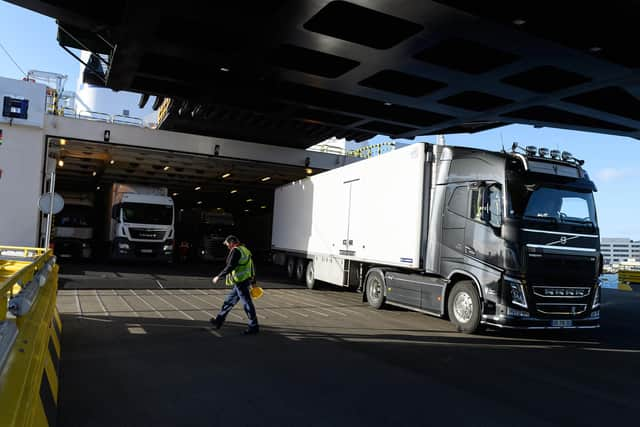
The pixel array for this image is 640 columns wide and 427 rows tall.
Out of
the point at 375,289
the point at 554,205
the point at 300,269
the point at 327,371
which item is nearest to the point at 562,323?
the point at 554,205

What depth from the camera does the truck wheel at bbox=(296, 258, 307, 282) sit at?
18.9 m

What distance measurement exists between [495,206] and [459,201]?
913 mm

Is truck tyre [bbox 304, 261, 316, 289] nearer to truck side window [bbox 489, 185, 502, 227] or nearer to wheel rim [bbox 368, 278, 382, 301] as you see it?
wheel rim [bbox 368, 278, 382, 301]

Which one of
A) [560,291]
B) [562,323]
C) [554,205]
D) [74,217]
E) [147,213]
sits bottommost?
[562,323]

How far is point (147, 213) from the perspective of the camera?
23359 mm

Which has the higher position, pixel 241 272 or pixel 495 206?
pixel 495 206

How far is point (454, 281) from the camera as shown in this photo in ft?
34.2

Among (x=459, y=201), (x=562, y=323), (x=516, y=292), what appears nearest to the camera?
(x=516, y=292)

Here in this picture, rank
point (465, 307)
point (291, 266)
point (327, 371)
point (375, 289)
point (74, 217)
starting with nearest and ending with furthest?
point (327, 371), point (465, 307), point (375, 289), point (291, 266), point (74, 217)

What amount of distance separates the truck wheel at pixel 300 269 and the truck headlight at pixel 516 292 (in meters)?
10.4

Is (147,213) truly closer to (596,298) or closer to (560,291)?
(560,291)

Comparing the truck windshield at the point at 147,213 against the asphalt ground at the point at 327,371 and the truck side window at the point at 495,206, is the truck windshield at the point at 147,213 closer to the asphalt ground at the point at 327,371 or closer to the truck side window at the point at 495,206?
the asphalt ground at the point at 327,371

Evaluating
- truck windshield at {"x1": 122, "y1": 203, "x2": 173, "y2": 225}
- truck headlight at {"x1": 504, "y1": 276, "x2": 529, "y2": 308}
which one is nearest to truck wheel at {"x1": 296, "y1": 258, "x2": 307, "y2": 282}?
truck windshield at {"x1": 122, "y1": 203, "x2": 173, "y2": 225}

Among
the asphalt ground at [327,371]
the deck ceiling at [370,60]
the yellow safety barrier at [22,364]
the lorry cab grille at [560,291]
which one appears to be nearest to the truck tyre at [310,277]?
the asphalt ground at [327,371]
